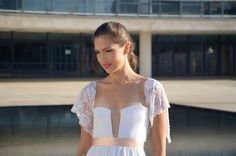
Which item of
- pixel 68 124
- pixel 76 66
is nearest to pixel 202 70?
pixel 76 66

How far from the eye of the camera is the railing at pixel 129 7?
2930cm

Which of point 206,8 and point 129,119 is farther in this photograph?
point 206,8

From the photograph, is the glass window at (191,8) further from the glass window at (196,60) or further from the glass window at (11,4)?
the glass window at (11,4)

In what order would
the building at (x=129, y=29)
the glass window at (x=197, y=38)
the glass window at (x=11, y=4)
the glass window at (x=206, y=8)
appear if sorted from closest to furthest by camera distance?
the glass window at (x=11, y=4) < the building at (x=129, y=29) < the glass window at (x=206, y=8) < the glass window at (x=197, y=38)

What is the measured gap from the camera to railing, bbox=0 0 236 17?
2930cm

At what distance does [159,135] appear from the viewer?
2471 millimetres

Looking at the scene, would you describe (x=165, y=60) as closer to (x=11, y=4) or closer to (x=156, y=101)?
(x=11, y=4)

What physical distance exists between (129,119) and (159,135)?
17cm

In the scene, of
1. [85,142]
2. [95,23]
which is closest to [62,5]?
[95,23]

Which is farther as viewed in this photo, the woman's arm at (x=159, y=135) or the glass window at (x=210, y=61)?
the glass window at (x=210, y=61)

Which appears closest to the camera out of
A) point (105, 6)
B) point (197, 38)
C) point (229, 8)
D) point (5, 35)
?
point (105, 6)

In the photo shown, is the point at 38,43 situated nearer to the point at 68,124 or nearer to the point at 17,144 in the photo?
the point at 68,124

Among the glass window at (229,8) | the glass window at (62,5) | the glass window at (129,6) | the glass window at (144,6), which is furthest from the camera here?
the glass window at (229,8)

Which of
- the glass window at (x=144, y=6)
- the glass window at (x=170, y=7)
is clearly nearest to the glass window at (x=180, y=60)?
the glass window at (x=170, y=7)
